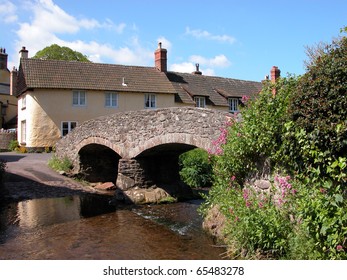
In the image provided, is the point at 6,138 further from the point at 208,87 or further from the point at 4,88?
the point at 208,87

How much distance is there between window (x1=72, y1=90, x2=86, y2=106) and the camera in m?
27.3

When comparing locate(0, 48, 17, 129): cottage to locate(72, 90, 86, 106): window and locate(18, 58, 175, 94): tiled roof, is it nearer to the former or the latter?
locate(18, 58, 175, 94): tiled roof

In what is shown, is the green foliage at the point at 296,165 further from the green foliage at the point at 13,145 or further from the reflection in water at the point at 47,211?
the green foliage at the point at 13,145

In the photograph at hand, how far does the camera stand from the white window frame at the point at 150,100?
29312 mm

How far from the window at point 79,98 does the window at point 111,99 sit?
166cm

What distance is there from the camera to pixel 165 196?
1428cm

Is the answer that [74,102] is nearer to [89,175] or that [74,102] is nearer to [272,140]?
[89,175]

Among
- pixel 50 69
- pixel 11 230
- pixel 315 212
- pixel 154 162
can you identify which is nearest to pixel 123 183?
pixel 154 162

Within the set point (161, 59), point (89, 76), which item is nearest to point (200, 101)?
point (161, 59)

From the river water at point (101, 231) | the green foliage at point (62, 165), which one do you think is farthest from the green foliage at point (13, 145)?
the river water at point (101, 231)

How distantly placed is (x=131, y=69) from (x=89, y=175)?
48.2ft

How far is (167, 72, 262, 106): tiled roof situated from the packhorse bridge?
13564 millimetres

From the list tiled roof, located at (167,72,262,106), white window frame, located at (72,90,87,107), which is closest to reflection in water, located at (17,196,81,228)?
white window frame, located at (72,90,87,107)

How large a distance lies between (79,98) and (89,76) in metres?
2.05
